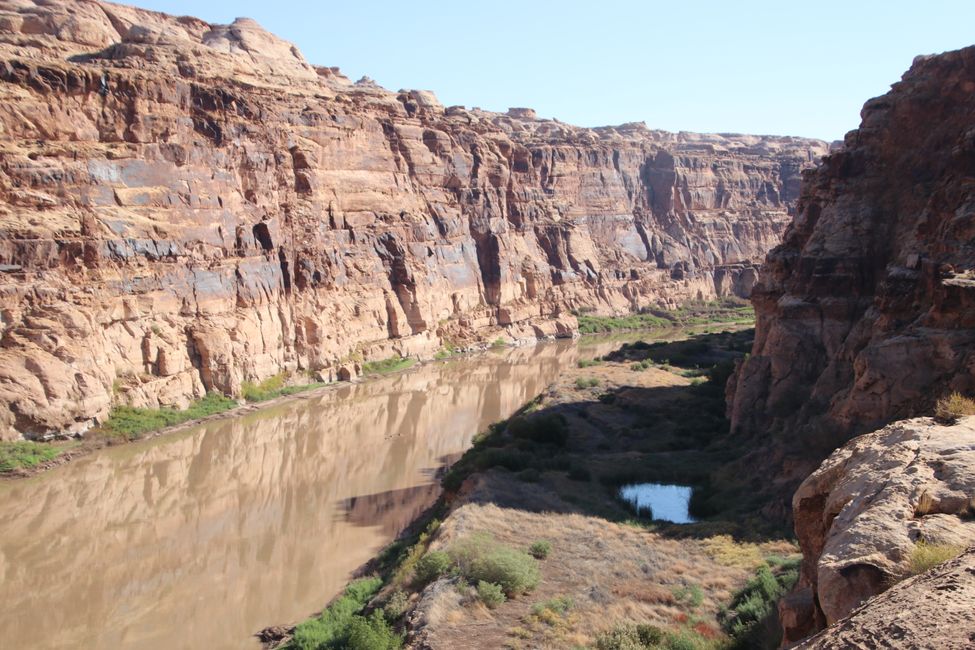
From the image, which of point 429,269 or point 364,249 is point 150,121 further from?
point 429,269

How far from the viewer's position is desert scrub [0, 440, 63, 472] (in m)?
26.3

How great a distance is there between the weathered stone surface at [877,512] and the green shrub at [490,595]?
6.24 metres

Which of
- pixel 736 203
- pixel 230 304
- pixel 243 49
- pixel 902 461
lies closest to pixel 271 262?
pixel 230 304

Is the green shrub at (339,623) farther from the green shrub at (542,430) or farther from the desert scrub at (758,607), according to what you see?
the green shrub at (542,430)

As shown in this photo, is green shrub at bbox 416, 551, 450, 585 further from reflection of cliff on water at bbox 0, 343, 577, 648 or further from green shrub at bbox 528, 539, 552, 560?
reflection of cliff on water at bbox 0, 343, 577, 648

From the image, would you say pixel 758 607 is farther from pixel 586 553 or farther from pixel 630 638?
pixel 586 553

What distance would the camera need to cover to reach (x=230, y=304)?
39812 mm

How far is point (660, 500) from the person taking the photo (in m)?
21.2

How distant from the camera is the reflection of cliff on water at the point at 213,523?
58.9ft

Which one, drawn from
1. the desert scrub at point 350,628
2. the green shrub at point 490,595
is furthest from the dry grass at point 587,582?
the desert scrub at point 350,628

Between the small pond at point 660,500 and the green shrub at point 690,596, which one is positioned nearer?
the green shrub at point 690,596

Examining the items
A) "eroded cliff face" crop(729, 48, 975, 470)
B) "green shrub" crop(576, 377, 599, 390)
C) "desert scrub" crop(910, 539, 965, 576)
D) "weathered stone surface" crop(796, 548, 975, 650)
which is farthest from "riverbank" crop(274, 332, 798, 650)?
"green shrub" crop(576, 377, 599, 390)

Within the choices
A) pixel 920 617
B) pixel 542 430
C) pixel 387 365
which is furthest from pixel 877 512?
pixel 387 365

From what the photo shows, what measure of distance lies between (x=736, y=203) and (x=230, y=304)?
252 feet
